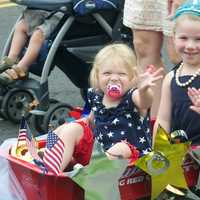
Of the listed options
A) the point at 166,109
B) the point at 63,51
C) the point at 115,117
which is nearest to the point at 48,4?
the point at 63,51

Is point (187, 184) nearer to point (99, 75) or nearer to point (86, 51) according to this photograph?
point (99, 75)

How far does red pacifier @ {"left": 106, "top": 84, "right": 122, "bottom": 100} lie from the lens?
3.46 meters

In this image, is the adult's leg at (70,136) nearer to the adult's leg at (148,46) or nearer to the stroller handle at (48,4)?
the adult's leg at (148,46)

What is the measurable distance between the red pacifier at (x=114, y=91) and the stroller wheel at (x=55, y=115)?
3.56 feet

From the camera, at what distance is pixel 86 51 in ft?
16.2

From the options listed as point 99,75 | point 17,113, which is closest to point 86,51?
point 17,113

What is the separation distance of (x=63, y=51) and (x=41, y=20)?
0.24 metres

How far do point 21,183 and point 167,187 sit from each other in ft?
2.02

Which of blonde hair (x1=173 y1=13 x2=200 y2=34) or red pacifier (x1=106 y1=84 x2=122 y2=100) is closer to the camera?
blonde hair (x1=173 y1=13 x2=200 y2=34)

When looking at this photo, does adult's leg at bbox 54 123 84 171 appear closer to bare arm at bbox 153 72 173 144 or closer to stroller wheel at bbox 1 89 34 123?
bare arm at bbox 153 72 173 144

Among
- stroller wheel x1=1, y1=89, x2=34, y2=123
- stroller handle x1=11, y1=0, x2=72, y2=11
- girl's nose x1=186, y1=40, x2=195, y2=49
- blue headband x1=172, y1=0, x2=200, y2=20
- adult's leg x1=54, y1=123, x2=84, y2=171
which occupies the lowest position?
stroller wheel x1=1, y1=89, x2=34, y2=123

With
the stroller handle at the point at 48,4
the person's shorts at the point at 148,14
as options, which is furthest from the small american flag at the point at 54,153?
the stroller handle at the point at 48,4

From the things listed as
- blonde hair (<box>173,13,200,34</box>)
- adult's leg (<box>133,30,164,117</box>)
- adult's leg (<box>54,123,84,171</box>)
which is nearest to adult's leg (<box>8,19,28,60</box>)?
adult's leg (<box>133,30,164,117</box>)

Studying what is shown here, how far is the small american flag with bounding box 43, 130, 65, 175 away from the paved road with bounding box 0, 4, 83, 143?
1784 mm
